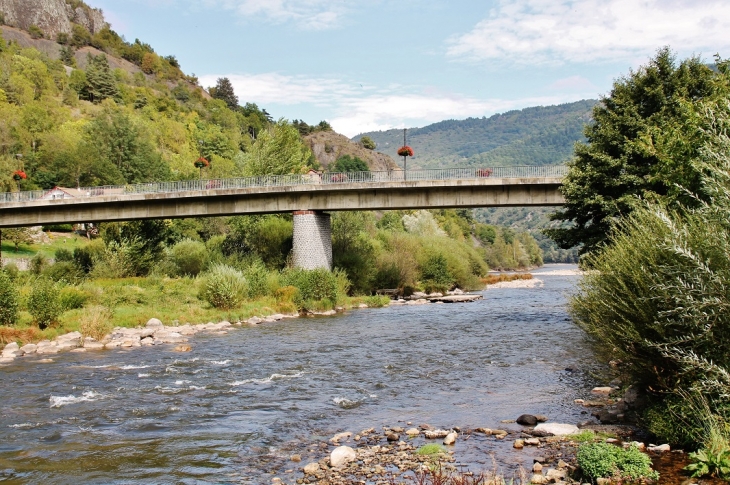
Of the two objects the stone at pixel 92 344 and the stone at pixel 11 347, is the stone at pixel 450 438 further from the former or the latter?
the stone at pixel 11 347

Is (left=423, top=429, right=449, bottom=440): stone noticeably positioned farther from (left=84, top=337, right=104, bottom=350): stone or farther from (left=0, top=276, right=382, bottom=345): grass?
(left=0, top=276, right=382, bottom=345): grass

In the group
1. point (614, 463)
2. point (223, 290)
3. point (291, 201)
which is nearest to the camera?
point (614, 463)

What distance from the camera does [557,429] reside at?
14.5 metres

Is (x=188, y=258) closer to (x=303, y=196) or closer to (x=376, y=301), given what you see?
(x=303, y=196)

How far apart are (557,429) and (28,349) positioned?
23021mm

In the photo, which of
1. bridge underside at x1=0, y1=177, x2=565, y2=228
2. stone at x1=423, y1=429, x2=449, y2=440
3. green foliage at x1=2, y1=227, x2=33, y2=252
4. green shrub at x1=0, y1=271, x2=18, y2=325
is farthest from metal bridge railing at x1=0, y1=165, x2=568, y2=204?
stone at x1=423, y1=429, x2=449, y2=440

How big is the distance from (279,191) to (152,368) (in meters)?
27.4

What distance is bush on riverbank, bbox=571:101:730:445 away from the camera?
10.9m

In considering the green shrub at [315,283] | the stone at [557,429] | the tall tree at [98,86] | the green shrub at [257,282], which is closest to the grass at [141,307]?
the green shrub at [257,282]

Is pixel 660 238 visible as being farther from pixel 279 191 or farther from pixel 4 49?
pixel 4 49

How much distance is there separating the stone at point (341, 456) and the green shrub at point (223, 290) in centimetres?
2851

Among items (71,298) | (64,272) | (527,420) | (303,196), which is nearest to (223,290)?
(71,298)

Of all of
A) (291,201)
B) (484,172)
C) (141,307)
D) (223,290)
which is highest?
(484,172)

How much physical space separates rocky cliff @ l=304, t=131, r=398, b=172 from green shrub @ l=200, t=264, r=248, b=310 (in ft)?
449
